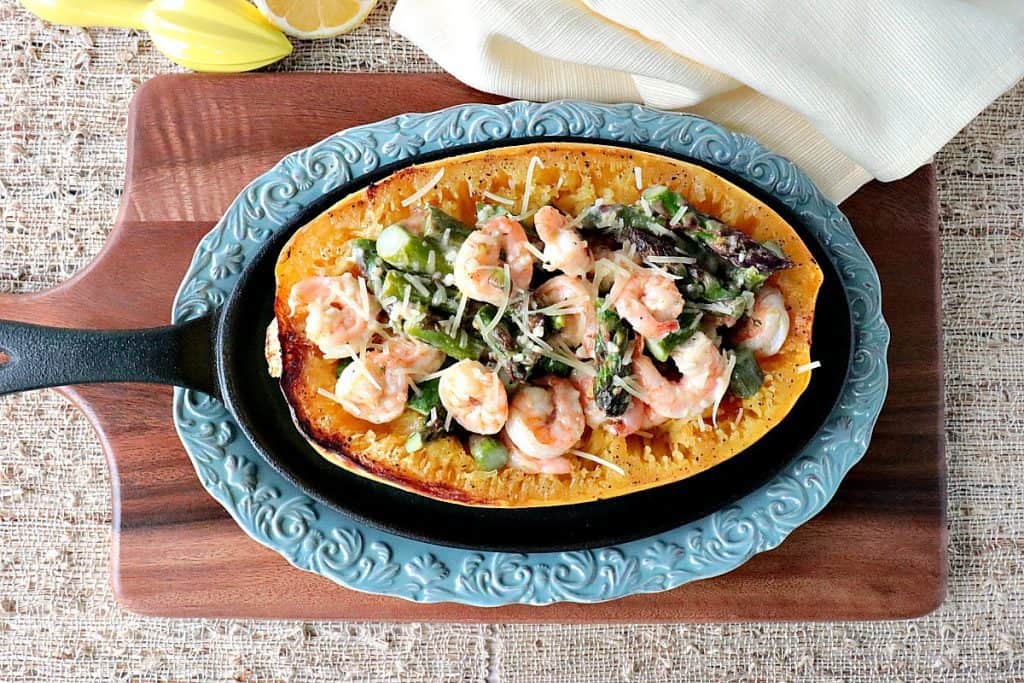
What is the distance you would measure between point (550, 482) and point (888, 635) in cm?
109

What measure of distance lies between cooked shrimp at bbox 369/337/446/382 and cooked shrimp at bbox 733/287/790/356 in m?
0.57

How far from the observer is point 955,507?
210cm

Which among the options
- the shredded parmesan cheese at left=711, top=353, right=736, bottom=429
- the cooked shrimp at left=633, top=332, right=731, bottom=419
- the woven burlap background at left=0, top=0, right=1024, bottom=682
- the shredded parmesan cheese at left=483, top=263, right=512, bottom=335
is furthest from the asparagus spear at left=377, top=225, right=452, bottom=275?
the woven burlap background at left=0, top=0, right=1024, bottom=682

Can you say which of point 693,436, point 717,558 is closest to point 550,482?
point 693,436

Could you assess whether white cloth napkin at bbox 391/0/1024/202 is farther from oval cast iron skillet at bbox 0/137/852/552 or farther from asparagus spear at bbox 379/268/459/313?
asparagus spear at bbox 379/268/459/313

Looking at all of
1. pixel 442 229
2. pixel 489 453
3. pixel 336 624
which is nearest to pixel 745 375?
pixel 489 453

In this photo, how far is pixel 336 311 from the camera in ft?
4.99

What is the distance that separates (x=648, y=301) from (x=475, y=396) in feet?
1.13

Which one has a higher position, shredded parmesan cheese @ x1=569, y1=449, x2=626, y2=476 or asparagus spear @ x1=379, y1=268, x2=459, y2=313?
asparagus spear @ x1=379, y1=268, x2=459, y2=313

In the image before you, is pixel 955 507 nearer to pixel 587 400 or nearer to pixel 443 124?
pixel 587 400

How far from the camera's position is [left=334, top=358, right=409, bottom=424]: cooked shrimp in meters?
1.52

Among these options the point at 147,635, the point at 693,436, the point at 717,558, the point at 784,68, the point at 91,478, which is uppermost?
the point at 784,68

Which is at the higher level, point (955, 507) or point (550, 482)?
point (550, 482)

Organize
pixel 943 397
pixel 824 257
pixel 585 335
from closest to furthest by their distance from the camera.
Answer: pixel 585 335 < pixel 824 257 < pixel 943 397
